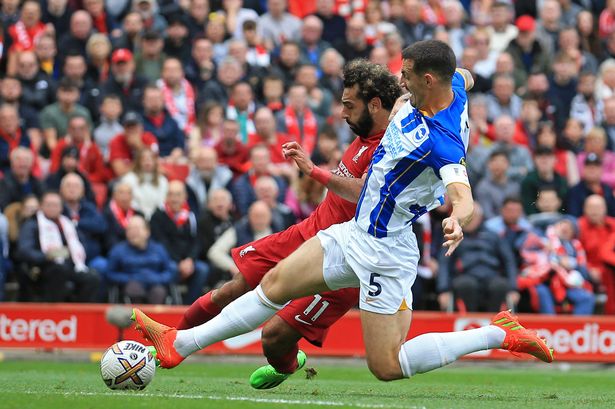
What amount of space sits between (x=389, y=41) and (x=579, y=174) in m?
3.51

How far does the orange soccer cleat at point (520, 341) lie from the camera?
849 centimetres

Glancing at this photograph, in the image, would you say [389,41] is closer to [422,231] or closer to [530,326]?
[422,231]

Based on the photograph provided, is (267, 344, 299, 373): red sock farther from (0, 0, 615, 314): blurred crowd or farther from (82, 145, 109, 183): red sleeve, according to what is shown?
(82, 145, 109, 183): red sleeve

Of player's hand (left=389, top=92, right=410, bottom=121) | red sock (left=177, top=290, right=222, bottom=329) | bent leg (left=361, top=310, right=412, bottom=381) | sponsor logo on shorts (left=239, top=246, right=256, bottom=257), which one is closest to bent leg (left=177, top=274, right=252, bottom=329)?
red sock (left=177, top=290, right=222, bottom=329)

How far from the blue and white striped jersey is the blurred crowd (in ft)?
21.7

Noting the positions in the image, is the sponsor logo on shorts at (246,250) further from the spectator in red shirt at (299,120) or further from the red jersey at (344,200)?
the spectator in red shirt at (299,120)

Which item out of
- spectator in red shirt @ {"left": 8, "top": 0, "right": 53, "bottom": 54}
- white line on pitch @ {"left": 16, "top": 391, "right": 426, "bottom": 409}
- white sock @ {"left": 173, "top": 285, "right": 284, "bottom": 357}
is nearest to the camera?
white line on pitch @ {"left": 16, "top": 391, "right": 426, "bottom": 409}

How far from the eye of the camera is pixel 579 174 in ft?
59.6

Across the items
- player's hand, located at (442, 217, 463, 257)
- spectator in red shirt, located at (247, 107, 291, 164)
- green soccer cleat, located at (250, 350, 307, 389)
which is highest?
player's hand, located at (442, 217, 463, 257)

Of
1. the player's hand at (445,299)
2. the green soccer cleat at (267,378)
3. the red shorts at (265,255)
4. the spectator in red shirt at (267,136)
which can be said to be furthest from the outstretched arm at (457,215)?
the spectator in red shirt at (267,136)

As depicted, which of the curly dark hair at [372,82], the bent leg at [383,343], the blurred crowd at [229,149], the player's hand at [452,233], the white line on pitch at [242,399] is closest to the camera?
the player's hand at [452,233]

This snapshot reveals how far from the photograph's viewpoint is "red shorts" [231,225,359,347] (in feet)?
30.6

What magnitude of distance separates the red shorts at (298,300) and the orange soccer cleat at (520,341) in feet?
4.06

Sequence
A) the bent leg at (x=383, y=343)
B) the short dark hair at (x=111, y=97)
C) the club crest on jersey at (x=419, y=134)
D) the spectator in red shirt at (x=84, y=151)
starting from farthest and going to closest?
1. the short dark hair at (x=111, y=97)
2. the spectator in red shirt at (x=84, y=151)
3. the bent leg at (x=383, y=343)
4. the club crest on jersey at (x=419, y=134)
